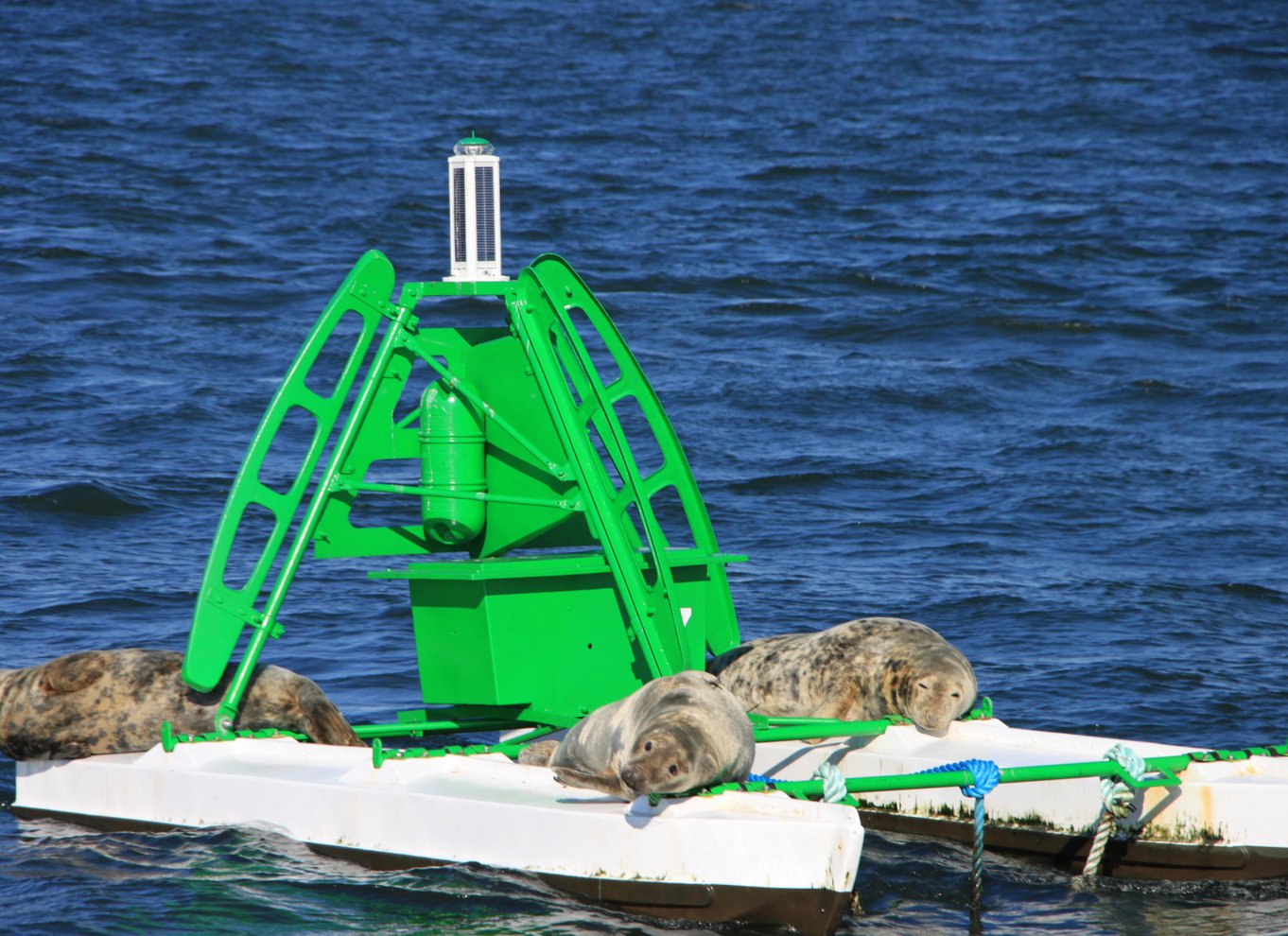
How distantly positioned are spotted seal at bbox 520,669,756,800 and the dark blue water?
2.19 feet

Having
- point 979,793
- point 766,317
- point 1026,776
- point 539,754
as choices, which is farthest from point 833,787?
point 766,317

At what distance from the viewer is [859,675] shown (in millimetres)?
9828

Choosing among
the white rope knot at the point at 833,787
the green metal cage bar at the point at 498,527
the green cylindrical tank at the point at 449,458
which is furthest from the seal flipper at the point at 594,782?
the green cylindrical tank at the point at 449,458

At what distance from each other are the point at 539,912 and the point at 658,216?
23.8m

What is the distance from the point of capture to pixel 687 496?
10.3 meters

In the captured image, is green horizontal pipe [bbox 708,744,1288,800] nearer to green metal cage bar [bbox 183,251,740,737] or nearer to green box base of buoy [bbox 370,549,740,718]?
green metal cage bar [bbox 183,251,740,737]

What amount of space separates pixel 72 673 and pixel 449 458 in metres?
2.40

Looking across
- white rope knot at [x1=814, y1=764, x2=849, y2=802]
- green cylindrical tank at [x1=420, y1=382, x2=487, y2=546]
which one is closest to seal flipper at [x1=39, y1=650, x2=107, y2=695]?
green cylindrical tank at [x1=420, y1=382, x2=487, y2=546]

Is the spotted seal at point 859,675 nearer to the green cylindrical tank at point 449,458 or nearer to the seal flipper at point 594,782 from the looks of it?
the green cylindrical tank at point 449,458

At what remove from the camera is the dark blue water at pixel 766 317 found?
1120cm

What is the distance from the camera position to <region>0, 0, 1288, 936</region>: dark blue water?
1120cm

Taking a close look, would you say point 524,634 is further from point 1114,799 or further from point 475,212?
point 1114,799

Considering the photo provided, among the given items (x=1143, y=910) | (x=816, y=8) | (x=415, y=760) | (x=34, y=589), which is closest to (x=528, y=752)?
(x=415, y=760)

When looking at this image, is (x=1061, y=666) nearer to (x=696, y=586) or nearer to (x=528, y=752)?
(x=696, y=586)
